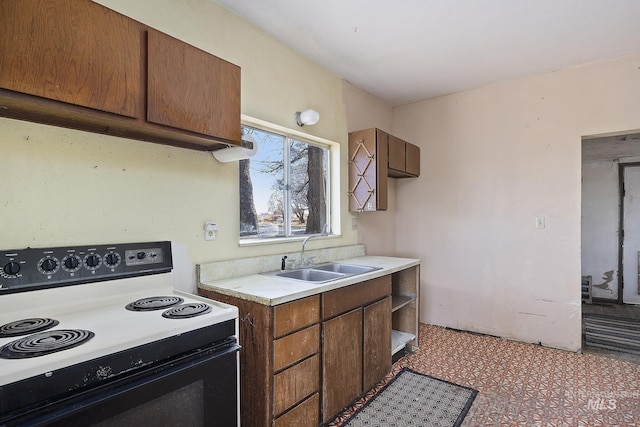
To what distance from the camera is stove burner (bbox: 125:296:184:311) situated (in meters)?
1.36

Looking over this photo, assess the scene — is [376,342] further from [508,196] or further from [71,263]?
[508,196]

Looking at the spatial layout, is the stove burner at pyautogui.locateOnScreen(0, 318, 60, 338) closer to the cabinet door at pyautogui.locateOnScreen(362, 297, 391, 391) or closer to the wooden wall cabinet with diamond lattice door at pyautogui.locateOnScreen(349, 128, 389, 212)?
the cabinet door at pyautogui.locateOnScreen(362, 297, 391, 391)

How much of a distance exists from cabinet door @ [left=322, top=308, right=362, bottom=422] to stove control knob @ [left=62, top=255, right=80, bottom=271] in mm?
1229

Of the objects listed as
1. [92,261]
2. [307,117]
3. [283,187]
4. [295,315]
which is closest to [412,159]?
[307,117]

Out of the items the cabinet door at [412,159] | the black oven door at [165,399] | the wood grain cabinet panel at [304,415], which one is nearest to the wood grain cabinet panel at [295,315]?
the black oven door at [165,399]

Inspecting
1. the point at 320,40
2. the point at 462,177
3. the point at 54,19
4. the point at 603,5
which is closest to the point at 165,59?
the point at 54,19

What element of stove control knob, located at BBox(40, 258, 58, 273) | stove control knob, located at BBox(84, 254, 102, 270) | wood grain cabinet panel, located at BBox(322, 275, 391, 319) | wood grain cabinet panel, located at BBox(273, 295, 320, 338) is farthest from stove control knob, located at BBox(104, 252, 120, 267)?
wood grain cabinet panel, located at BBox(322, 275, 391, 319)

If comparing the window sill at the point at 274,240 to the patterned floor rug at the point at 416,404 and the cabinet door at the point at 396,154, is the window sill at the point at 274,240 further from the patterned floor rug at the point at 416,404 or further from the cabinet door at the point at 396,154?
the patterned floor rug at the point at 416,404

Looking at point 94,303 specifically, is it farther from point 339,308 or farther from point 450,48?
point 450,48

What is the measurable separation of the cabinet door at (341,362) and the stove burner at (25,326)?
4.07 ft

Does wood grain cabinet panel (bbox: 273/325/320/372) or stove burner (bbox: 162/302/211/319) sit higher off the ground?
stove burner (bbox: 162/302/211/319)

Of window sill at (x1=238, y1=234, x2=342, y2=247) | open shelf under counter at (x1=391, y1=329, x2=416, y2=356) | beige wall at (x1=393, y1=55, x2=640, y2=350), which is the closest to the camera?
window sill at (x1=238, y1=234, x2=342, y2=247)

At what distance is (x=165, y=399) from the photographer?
1104 mm

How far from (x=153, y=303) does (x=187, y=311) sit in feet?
0.70
